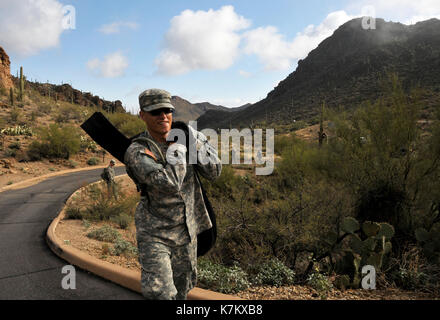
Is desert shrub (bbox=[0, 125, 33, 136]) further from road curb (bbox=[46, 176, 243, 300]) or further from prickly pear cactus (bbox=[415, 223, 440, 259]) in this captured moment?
prickly pear cactus (bbox=[415, 223, 440, 259])

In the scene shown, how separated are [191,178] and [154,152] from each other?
357mm

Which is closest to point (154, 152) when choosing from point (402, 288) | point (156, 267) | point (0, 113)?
point (156, 267)

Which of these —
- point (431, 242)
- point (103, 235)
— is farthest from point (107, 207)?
point (431, 242)

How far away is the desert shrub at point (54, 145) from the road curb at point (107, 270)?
52.1 feet

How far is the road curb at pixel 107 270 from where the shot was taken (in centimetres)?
349

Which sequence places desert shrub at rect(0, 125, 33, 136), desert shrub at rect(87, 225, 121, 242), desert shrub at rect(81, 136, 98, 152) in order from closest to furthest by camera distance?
desert shrub at rect(87, 225, 121, 242) → desert shrub at rect(0, 125, 33, 136) → desert shrub at rect(81, 136, 98, 152)

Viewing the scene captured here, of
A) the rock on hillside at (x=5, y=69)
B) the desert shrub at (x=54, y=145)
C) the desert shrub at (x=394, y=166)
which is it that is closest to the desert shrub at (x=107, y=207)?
the desert shrub at (x=394, y=166)

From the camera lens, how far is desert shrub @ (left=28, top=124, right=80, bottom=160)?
1955cm

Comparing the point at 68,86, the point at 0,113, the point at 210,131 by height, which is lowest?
the point at 210,131

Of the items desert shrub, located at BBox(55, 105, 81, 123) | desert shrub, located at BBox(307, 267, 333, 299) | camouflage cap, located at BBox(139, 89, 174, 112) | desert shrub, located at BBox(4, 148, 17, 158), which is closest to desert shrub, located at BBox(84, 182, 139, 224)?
desert shrub, located at BBox(307, 267, 333, 299)

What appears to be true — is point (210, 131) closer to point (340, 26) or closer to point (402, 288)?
point (402, 288)

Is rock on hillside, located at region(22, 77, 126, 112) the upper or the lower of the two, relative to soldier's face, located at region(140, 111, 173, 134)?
upper

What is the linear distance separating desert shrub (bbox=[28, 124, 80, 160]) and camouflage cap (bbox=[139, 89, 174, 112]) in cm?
1962

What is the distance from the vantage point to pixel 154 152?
2400 mm
